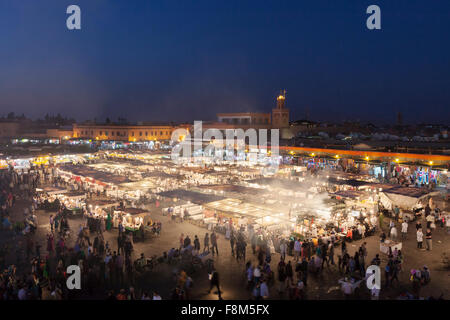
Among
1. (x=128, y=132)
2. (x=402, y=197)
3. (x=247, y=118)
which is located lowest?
(x=402, y=197)

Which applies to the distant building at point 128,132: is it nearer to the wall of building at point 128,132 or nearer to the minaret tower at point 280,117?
the wall of building at point 128,132

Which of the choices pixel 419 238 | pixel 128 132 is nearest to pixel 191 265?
pixel 419 238

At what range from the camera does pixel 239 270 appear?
9734 mm

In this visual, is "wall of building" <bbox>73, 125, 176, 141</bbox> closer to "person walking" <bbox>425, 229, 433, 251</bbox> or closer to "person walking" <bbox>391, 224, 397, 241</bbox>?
"person walking" <bbox>391, 224, 397, 241</bbox>

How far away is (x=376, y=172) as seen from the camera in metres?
24.7

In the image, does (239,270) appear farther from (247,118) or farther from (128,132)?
(128,132)

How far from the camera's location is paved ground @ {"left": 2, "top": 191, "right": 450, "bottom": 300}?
8.39 meters

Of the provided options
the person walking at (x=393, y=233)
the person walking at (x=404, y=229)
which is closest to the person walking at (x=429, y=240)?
the person walking at (x=393, y=233)

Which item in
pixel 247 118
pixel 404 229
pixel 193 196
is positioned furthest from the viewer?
pixel 247 118
